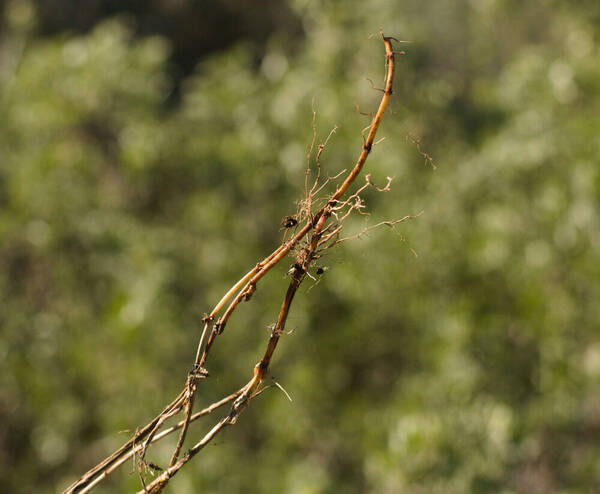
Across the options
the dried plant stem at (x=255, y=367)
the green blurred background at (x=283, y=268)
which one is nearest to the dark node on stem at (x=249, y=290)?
the dried plant stem at (x=255, y=367)

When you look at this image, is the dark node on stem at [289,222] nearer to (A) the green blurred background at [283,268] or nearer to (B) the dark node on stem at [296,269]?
(B) the dark node on stem at [296,269]

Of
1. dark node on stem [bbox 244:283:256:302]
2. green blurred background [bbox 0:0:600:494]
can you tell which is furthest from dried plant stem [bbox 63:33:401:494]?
green blurred background [bbox 0:0:600:494]

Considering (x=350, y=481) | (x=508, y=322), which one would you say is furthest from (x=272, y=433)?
(x=508, y=322)

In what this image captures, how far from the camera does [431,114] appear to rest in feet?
17.9

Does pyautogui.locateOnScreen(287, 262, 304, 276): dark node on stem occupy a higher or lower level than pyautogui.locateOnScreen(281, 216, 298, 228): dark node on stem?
lower

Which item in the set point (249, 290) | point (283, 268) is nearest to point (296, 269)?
point (249, 290)

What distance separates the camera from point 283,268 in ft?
12.0

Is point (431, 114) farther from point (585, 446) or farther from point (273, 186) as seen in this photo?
point (585, 446)

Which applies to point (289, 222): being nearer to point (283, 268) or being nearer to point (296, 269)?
point (296, 269)

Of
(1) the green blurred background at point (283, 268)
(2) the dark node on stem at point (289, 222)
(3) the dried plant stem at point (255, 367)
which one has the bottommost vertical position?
(3) the dried plant stem at point (255, 367)

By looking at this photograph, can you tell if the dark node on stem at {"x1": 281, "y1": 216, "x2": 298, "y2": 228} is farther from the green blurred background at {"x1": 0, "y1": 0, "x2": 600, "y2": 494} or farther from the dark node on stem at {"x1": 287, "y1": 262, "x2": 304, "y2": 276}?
the green blurred background at {"x1": 0, "y1": 0, "x2": 600, "y2": 494}

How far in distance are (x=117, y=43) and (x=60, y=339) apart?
2031 mm

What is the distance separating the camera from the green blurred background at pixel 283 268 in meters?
4.06

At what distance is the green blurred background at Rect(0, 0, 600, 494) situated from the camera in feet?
13.3
